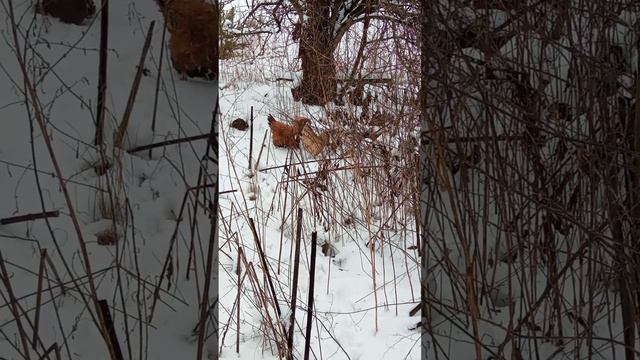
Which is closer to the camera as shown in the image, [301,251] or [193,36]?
[193,36]

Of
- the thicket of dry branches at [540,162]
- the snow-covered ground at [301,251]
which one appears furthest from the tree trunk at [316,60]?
the thicket of dry branches at [540,162]

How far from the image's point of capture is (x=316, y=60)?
5.44 feet

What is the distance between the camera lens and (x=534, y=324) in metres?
0.73

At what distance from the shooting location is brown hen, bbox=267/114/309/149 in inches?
58.9

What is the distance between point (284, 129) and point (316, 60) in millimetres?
220

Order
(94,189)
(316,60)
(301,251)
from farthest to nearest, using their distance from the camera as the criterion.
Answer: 1. (316,60)
2. (301,251)
3. (94,189)

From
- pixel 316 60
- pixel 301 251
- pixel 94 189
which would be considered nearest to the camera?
pixel 94 189

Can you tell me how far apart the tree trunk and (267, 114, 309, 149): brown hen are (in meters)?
0.08

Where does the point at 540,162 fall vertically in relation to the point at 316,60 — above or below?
below

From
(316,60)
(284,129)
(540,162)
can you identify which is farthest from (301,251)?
(540,162)

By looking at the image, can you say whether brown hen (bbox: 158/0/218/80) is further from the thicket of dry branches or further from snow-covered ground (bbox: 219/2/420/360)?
snow-covered ground (bbox: 219/2/420/360)

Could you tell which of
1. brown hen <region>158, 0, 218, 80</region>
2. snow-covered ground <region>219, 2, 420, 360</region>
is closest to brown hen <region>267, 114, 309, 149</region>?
snow-covered ground <region>219, 2, 420, 360</region>

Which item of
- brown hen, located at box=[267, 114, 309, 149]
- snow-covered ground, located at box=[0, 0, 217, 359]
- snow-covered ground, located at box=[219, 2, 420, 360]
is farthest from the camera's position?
brown hen, located at box=[267, 114, 309, 149]

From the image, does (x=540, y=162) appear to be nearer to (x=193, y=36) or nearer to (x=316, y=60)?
(x=193, y=36)
